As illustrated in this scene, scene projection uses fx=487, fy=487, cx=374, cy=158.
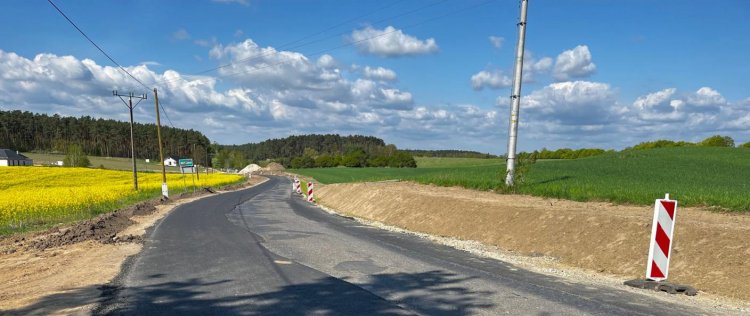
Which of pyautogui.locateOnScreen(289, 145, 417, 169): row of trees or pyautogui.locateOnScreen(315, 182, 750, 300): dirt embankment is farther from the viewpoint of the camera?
pyautogui.locateOnScreen(289, 145, 417, 169): row of trees

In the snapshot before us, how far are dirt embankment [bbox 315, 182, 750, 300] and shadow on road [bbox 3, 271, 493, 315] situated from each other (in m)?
4.09

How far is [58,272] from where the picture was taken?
8.84m

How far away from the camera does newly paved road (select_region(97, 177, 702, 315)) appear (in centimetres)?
620

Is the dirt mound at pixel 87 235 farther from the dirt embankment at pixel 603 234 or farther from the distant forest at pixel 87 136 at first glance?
the distant forest at pixel 87 136

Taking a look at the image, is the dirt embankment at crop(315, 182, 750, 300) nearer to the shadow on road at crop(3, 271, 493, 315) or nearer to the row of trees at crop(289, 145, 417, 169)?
the shadow on road at crop(3, 271, 493, 315)

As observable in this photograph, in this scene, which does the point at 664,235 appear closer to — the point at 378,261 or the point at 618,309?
the point at 618,309

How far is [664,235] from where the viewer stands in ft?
26.9

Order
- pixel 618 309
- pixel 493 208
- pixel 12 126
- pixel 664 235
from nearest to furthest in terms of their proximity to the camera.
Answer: pixel 618 309
pixel 664 235
pixel 493 208
pixel 12 126

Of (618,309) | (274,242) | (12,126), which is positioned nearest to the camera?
(618,309)

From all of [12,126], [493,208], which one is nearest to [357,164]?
[12,126]

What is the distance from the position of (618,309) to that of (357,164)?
126587 millimetres

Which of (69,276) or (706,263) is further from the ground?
(706,263)

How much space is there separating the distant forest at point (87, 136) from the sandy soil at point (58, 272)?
357ft

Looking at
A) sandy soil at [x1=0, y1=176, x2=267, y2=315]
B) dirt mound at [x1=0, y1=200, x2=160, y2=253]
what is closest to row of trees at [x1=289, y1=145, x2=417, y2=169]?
dirt mound at [x1=0, y1=200, x2=160, y2=253]
